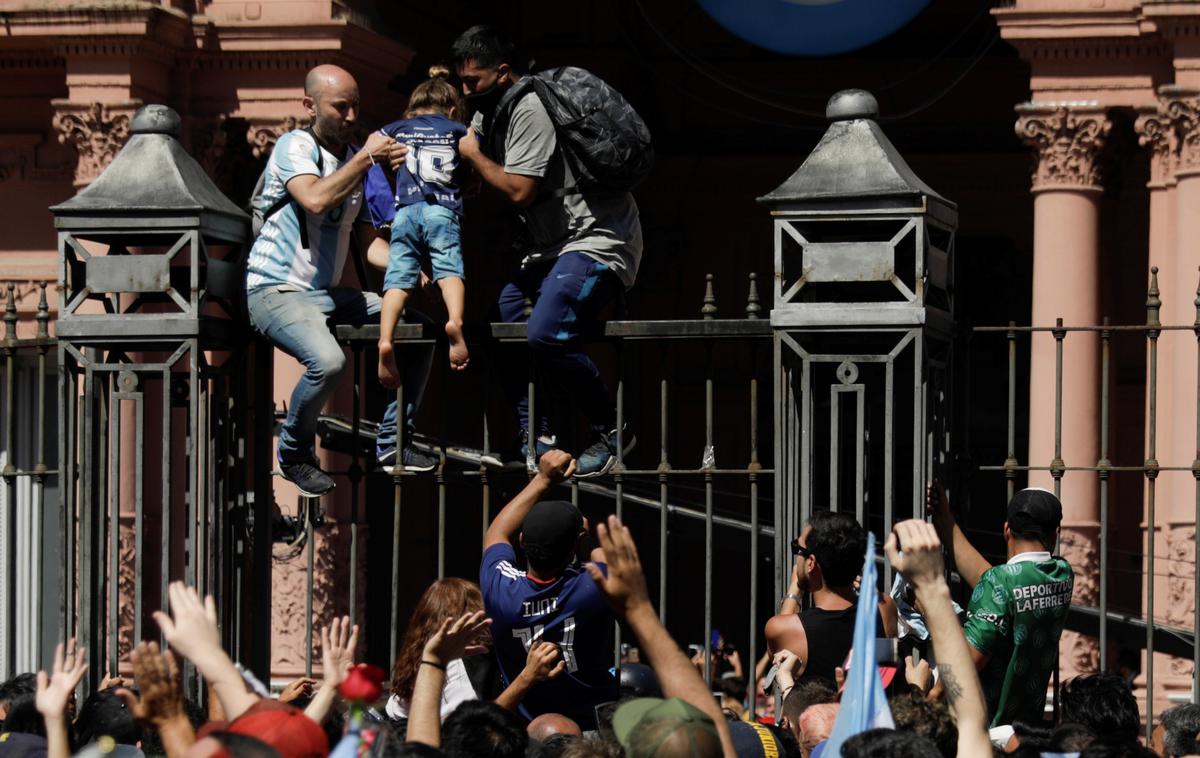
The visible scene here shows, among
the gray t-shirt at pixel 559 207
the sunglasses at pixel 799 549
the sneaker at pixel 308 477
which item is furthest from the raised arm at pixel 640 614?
the sneaker at pixel 308 477

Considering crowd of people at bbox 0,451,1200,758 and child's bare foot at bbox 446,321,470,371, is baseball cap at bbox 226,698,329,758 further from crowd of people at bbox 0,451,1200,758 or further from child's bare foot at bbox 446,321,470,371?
child's bare foot at bbox 446,321,470,371

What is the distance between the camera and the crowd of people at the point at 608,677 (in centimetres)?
607

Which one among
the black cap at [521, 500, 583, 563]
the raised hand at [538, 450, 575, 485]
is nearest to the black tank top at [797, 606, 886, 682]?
the black cap at [521, 500, 583, 563]

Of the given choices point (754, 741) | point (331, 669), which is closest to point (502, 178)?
point (754, 741)

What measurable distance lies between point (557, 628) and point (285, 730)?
7.64 feet

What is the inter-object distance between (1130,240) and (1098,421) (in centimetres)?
491

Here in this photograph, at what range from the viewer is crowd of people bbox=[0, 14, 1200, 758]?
20.3 ft

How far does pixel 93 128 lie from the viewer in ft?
64.1

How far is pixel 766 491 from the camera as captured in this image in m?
23.5

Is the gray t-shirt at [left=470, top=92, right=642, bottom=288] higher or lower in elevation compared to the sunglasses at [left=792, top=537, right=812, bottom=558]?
higher

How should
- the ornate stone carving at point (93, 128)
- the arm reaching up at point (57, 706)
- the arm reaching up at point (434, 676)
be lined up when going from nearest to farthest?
the arm reaching up at point (57, 706), the arm reaching up at point (434, 676), the ornate stone carving at point (93, 128)

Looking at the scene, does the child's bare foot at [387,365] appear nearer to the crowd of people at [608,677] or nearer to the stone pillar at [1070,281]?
the crowd of people at [608,677]

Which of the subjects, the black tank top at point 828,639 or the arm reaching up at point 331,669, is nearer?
the arm reaching up at point 331,669

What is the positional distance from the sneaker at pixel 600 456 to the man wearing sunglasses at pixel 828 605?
129 centimetres
